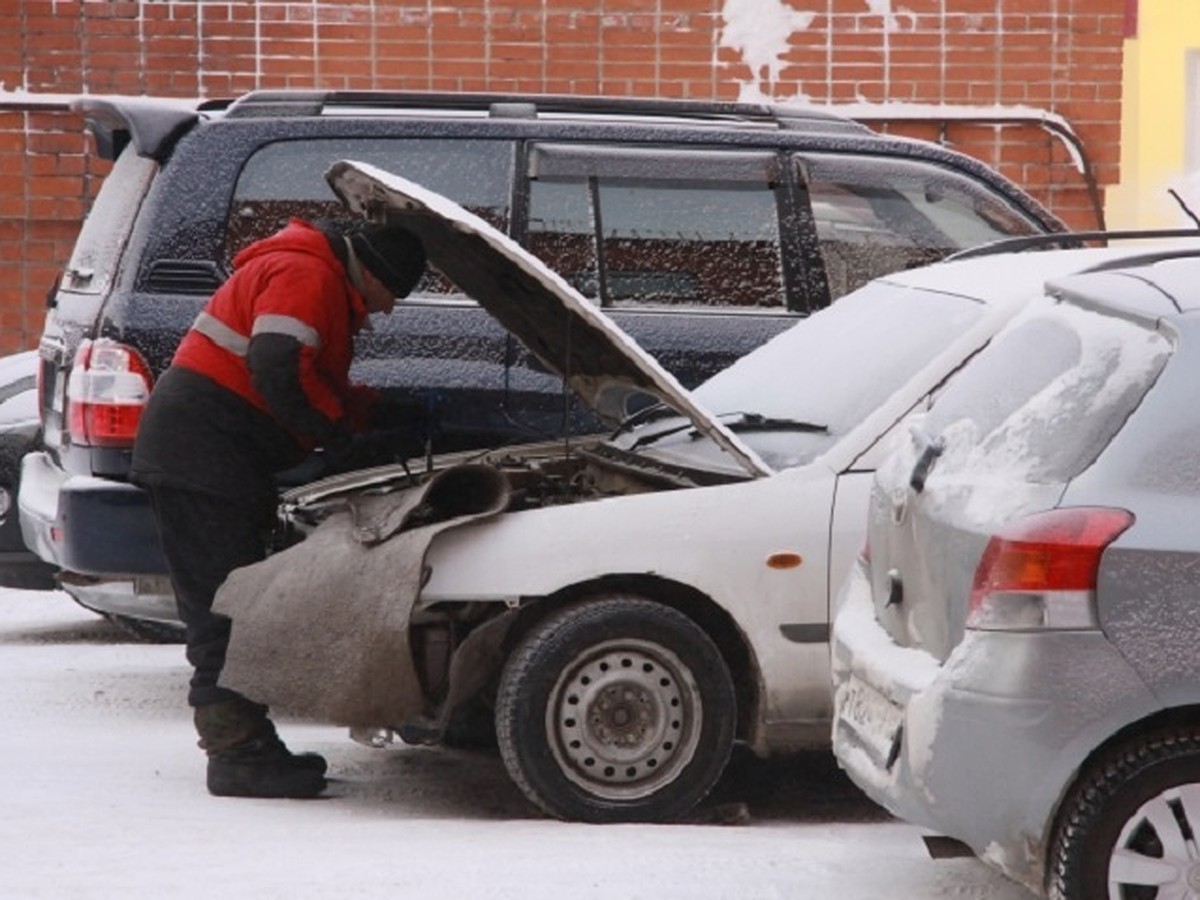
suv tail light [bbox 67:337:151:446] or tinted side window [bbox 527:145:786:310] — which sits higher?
tinted side window [bbox 527:145:786:310]

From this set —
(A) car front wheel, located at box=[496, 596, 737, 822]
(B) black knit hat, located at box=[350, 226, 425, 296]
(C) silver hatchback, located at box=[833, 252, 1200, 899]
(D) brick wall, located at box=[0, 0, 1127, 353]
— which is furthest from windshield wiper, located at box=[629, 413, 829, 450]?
(D) brick wall, located at box=[0, 0, 1127, 353]

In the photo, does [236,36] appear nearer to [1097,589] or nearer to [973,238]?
[973,238]

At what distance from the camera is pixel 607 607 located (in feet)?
24.2

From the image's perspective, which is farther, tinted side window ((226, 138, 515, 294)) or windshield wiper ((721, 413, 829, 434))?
tinted side window ((226, 138, 515, 294))

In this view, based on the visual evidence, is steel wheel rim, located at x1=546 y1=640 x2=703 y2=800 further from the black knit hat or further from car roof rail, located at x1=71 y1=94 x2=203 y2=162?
car roof rail, located at x1=71 y1=94 x2=203 y2=162

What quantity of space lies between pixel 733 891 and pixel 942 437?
1.12m

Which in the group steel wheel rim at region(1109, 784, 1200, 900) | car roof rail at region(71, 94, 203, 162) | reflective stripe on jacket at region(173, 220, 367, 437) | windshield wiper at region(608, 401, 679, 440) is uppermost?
car roof rail at region(71, 94, 203, 162)

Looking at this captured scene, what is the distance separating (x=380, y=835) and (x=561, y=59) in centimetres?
776

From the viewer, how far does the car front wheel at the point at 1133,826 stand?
5.53 m

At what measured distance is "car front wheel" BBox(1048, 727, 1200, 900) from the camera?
5527 millimetres

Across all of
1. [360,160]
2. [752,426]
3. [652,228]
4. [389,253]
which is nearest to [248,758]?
[389,253]

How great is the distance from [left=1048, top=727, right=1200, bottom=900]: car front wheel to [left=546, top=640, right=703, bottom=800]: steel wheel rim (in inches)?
77.6

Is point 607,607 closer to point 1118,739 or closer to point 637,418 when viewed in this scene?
point 637,418

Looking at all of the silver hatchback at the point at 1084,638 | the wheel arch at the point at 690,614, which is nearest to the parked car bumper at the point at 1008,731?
the silver hatchback at the point at 1084,638
